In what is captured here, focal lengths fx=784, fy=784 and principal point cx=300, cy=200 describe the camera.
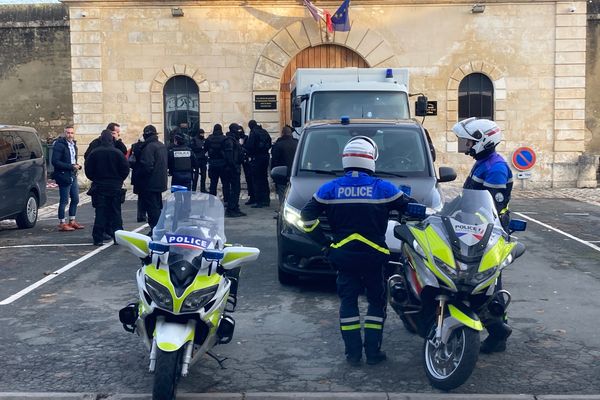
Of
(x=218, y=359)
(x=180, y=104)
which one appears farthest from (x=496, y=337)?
(x=180, y=104)

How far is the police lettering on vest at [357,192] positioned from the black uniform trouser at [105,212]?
20.1 ft

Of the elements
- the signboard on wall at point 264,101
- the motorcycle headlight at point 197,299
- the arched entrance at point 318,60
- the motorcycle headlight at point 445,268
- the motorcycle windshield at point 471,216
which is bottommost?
the motorcycle headlight at point 197,299

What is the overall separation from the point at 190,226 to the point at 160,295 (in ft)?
2.08

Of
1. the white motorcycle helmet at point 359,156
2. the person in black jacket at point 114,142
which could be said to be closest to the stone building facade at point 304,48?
the person in black jacket at point 114,142

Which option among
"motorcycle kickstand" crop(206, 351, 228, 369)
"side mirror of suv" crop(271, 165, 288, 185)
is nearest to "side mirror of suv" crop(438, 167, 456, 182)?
"side mirror of suv" crop(271, 165, 288, 185)

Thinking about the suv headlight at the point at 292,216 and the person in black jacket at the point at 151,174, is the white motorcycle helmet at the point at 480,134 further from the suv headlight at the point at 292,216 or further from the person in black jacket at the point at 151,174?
the person in black jacket at the point at 151,174

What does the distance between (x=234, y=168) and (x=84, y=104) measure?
→ 272 inches

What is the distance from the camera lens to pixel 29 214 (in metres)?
13.3

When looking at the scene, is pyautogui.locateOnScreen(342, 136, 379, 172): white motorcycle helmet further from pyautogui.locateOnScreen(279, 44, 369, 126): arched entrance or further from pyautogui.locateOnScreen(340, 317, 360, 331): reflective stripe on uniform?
pyautogui.locateOnScreen(279, 44, 369, 126): arched entrance

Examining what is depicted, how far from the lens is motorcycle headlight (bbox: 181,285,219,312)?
15.9 feet

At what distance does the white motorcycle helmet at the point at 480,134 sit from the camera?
21.8ft

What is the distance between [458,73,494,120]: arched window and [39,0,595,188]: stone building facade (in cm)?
21

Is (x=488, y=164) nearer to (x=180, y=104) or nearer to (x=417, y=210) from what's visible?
(x=417, y=210)

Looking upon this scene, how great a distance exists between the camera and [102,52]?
1994cm
